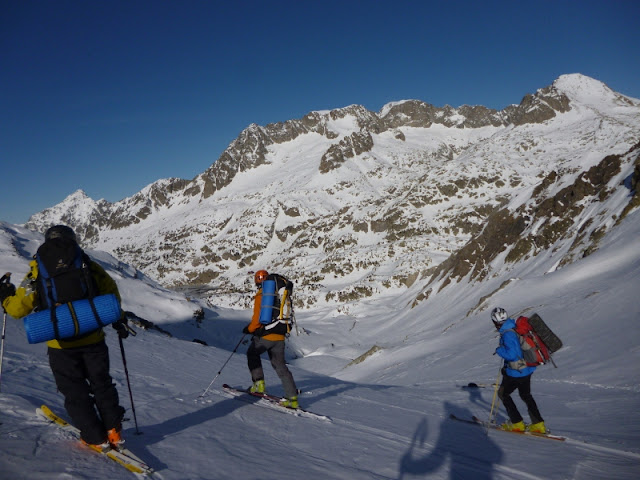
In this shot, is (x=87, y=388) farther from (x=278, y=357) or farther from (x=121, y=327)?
(x=278, y=357)

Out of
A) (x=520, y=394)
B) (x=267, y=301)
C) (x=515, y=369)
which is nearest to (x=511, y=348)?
(x=515, y=369)

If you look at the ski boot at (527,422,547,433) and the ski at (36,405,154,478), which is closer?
the ski at (36,405,154,478)

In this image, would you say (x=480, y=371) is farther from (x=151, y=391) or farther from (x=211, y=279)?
(x=211, y=279)

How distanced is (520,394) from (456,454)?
2102 millimetres

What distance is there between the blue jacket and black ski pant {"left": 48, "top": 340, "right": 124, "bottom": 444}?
586 cm

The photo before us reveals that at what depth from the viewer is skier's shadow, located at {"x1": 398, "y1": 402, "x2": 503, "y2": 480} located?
4.71 meters

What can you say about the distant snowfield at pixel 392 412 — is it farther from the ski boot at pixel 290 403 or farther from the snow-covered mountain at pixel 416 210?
the snow-covered mountain at pixel 416 210

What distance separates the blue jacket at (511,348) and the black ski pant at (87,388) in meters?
5.86

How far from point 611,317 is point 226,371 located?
39.0 ft

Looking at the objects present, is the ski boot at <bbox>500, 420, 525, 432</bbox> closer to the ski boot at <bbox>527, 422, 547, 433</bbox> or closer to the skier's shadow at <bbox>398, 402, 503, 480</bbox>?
the ski boot at <bbox>527, 422, 547, 433</bbox>

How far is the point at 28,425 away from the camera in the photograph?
4168mm

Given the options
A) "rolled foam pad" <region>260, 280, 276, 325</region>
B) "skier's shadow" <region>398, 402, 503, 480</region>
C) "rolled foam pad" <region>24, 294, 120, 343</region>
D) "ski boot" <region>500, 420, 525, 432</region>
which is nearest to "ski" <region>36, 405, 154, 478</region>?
"rolled foam pad" <region>24, 294, 120, 343</region>

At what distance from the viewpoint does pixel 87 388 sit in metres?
4.03

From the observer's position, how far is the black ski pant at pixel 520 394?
6.58 m
